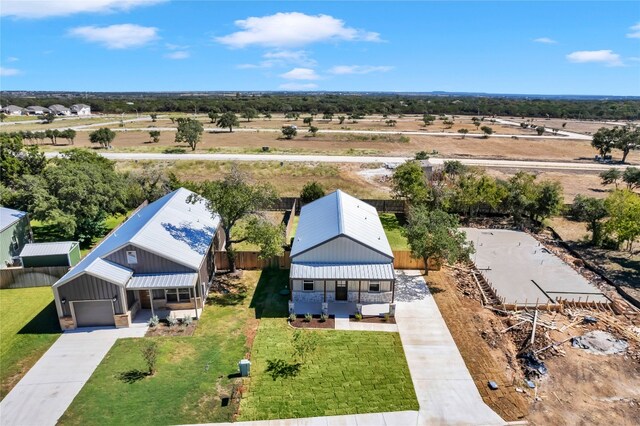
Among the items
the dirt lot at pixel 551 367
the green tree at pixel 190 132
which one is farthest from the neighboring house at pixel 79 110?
the dirt lot at pixel 551 367

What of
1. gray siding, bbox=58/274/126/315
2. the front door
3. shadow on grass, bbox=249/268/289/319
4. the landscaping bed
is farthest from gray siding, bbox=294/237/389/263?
gray siding, bbox=58/274/126/315

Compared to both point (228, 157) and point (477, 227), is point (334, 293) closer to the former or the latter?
point (477, 227)

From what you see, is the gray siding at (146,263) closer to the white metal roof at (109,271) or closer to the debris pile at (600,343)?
the white metal roof at (109,271)

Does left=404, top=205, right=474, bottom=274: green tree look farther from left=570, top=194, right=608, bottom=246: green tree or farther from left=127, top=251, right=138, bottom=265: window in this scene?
left=127, top=251, right=138, bottom=265: window

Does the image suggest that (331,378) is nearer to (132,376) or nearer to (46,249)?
(132,376)

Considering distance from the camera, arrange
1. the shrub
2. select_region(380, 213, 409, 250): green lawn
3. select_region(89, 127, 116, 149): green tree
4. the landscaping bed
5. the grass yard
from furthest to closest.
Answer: select_region(89, 127, 116, 149): green tree < select_region(380, 213, 409, 250): green lawn < the landscaping bed < the shrub < the grass yard

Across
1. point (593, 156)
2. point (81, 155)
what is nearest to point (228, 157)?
point (81, 155)
